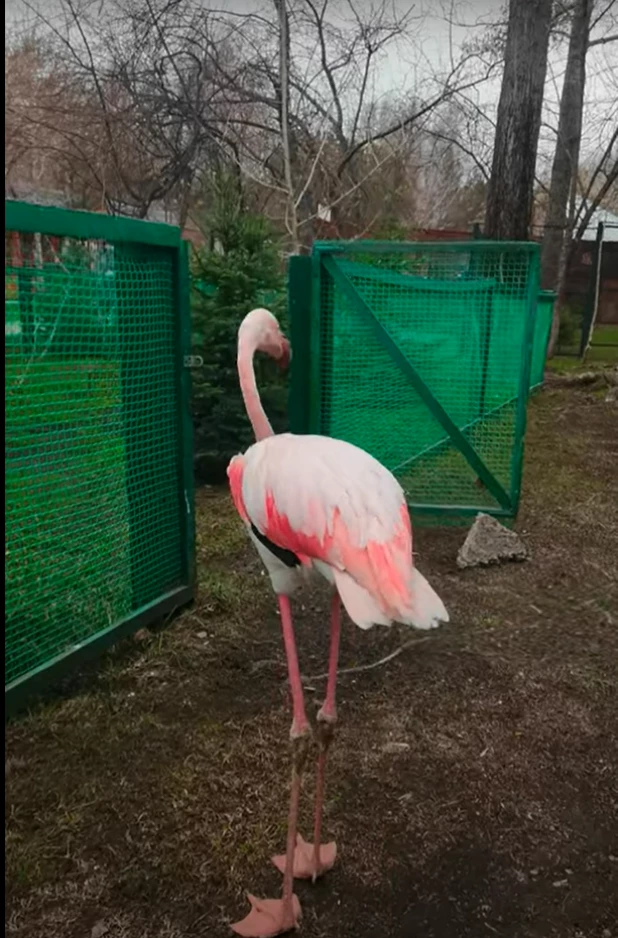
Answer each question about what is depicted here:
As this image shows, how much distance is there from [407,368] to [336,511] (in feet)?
9.17

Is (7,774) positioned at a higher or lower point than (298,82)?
lower

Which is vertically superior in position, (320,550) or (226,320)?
(226,320)

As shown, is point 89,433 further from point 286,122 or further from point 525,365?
point 286,122

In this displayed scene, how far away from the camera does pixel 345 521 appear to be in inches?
82.6

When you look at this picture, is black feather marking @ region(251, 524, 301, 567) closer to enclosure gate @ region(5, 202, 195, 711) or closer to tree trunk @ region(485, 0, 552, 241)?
enclosure gate @ region(5, 202, 195, 711)

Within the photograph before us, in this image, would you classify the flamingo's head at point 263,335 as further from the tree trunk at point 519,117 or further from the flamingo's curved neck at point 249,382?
the tree trunk at point 519,117

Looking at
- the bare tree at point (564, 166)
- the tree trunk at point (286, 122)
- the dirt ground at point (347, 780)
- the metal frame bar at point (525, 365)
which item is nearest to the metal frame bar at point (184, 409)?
the dirt ground at point (347, 780)

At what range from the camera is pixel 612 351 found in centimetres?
1628

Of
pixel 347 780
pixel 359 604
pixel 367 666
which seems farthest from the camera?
pixel 367 666

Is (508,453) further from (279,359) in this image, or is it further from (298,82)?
(298,82)

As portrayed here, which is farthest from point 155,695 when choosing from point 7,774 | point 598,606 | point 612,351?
point 612,351

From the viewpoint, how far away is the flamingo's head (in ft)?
9.20

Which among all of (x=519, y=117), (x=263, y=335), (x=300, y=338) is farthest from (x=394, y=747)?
(x=519, y=117)

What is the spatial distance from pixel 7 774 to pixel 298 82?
1004 centimetres
